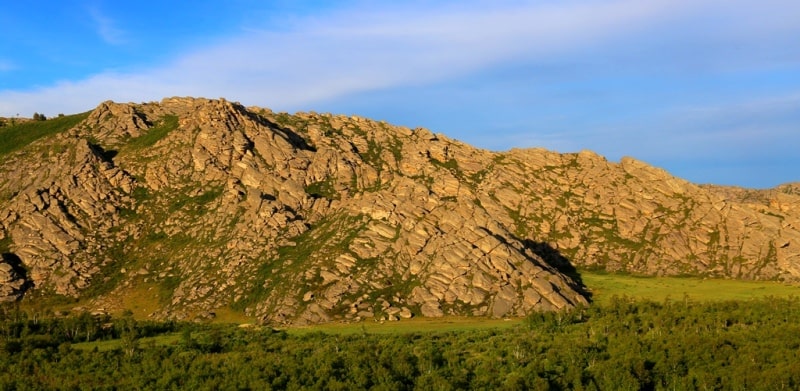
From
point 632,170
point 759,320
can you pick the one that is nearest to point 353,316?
point 759,320

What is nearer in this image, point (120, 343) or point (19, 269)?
point (120, 343)

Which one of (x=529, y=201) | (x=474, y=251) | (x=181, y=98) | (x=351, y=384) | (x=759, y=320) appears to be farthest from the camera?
Result: (x=181, y=98)

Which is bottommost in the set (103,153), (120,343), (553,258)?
(120,343)

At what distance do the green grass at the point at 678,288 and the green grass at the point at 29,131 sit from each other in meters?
143

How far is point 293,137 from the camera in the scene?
582ft

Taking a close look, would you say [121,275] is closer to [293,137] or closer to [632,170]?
[293,137]

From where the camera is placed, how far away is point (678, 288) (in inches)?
5217

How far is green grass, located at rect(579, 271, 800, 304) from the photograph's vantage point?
127m

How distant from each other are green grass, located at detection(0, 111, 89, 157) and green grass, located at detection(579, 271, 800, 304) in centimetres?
14285

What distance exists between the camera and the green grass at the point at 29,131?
7062 inches

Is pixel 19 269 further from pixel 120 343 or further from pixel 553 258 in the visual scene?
pixel 553 258

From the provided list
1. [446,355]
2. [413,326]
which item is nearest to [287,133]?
[413,326]

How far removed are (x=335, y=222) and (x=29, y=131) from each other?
107 m

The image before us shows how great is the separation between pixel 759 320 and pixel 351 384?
72.6 meters
